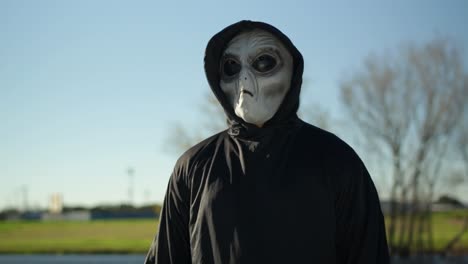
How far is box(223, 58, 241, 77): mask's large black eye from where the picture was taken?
2.71m

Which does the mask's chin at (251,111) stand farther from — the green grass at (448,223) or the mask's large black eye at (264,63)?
the green grass at (448,223)

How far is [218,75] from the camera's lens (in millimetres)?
2752

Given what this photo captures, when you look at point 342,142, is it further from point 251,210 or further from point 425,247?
point 425,247

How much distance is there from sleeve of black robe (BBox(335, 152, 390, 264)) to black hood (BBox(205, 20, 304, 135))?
321 mm

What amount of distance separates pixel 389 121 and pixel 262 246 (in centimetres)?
2020

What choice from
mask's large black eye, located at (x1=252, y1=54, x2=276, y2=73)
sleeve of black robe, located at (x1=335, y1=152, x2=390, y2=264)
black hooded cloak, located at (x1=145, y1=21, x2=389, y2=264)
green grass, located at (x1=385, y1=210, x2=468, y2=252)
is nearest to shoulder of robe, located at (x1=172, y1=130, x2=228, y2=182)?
black hooded cloak, located at (x1=145, y1=21, x2=389, y2=264)

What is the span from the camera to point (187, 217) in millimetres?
2666

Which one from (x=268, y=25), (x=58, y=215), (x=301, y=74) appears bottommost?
(x=58, y=215)

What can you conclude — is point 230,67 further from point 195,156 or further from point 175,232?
point 175,232

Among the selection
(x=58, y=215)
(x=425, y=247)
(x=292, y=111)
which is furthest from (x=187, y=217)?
(x=58, y=215)

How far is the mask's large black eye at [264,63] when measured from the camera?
265cm

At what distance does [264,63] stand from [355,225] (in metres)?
0.73

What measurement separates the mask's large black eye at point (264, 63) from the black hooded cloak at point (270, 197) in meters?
0.10

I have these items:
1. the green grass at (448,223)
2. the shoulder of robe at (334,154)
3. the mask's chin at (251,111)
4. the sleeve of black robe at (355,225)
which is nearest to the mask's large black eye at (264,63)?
the mask's chin at (251,111)
